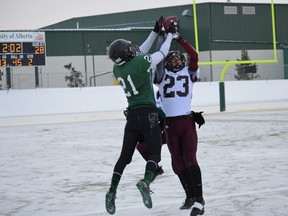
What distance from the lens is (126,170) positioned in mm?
10562

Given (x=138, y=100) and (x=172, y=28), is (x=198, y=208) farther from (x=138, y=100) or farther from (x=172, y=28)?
(x=172, y=28)

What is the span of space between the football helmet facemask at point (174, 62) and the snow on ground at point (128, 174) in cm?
147

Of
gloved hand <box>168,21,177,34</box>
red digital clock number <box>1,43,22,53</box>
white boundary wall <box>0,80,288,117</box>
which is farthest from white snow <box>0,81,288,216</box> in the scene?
red digital clock number <box>1,43,22,53</box>

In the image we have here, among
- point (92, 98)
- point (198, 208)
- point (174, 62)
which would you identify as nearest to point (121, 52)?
point (174, 62)

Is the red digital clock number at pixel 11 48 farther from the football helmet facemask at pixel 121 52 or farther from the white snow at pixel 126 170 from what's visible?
the football helmet facemask at pixel 121 52

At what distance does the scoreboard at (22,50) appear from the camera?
31.1 metres

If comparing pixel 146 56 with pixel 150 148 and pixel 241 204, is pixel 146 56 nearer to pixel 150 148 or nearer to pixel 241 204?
pixel 150 148

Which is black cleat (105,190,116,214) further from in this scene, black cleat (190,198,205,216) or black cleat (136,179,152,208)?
black cleat (190,198,205,216)

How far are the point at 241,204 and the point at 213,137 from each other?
26.3ft

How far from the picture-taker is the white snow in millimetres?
7535

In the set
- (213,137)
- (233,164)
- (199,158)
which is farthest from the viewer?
(213,137)

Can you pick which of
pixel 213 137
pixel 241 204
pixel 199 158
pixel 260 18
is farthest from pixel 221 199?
pixel 260 18

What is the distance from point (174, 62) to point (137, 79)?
0.67 metres

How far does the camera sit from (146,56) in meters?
6.86
